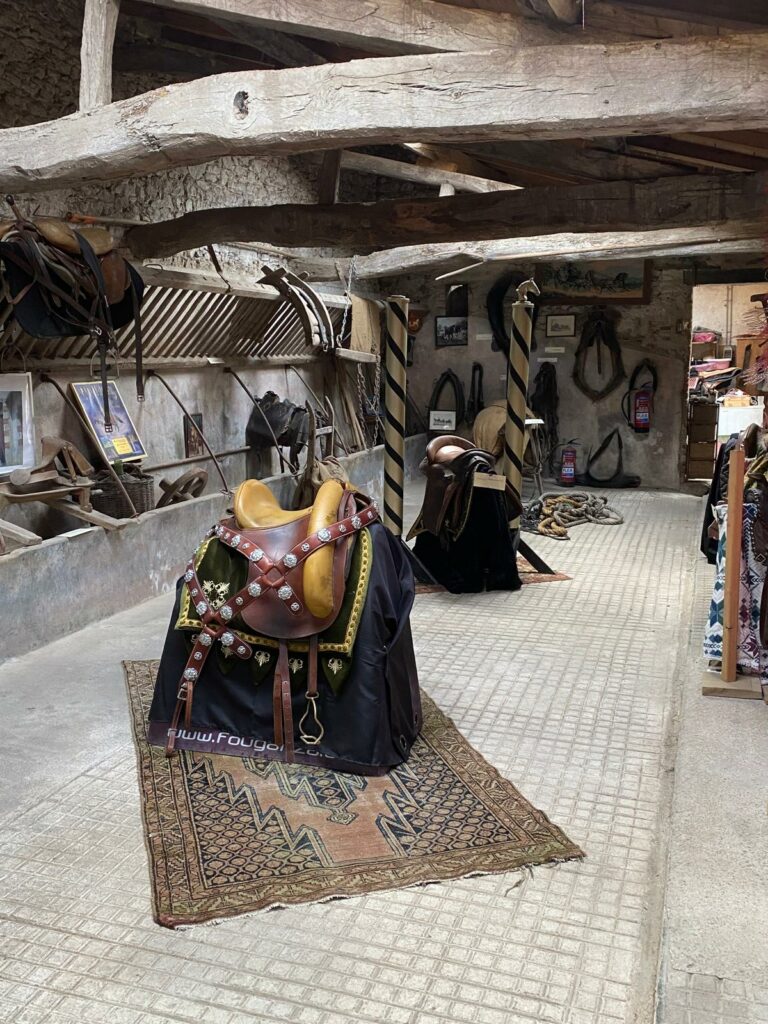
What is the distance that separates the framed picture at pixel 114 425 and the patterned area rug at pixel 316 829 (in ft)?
10.8

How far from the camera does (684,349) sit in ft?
36.9

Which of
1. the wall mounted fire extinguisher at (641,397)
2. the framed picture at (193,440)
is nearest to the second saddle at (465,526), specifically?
the framed picture at (193,440)

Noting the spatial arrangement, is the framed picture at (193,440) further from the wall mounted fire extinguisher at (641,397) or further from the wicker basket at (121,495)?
the wall mounted fire extinguisher at (641,397)

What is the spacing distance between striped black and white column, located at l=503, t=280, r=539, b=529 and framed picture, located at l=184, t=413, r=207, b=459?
2834 mm

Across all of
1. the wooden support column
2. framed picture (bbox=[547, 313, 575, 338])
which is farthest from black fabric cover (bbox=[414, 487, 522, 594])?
framed picture (bbox=[547, 313, 575, 338])

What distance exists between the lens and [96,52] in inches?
155

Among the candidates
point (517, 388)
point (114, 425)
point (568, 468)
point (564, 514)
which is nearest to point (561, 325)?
point (568, 468)

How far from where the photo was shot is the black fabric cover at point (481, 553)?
19.8ft

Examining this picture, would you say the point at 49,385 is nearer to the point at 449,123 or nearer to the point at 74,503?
the point at 74,503

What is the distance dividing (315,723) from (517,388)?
3879 millimetres

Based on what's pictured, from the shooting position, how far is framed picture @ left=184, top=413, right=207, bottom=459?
7.82 m

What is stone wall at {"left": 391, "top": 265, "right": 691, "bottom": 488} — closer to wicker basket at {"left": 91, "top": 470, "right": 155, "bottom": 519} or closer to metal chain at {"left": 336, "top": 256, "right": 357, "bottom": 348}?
metal chain at {"left": 336, "top": 256, "right": 357, "bottom": 348}

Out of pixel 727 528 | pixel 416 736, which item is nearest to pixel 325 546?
pixel 416 736

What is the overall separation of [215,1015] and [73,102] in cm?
578
